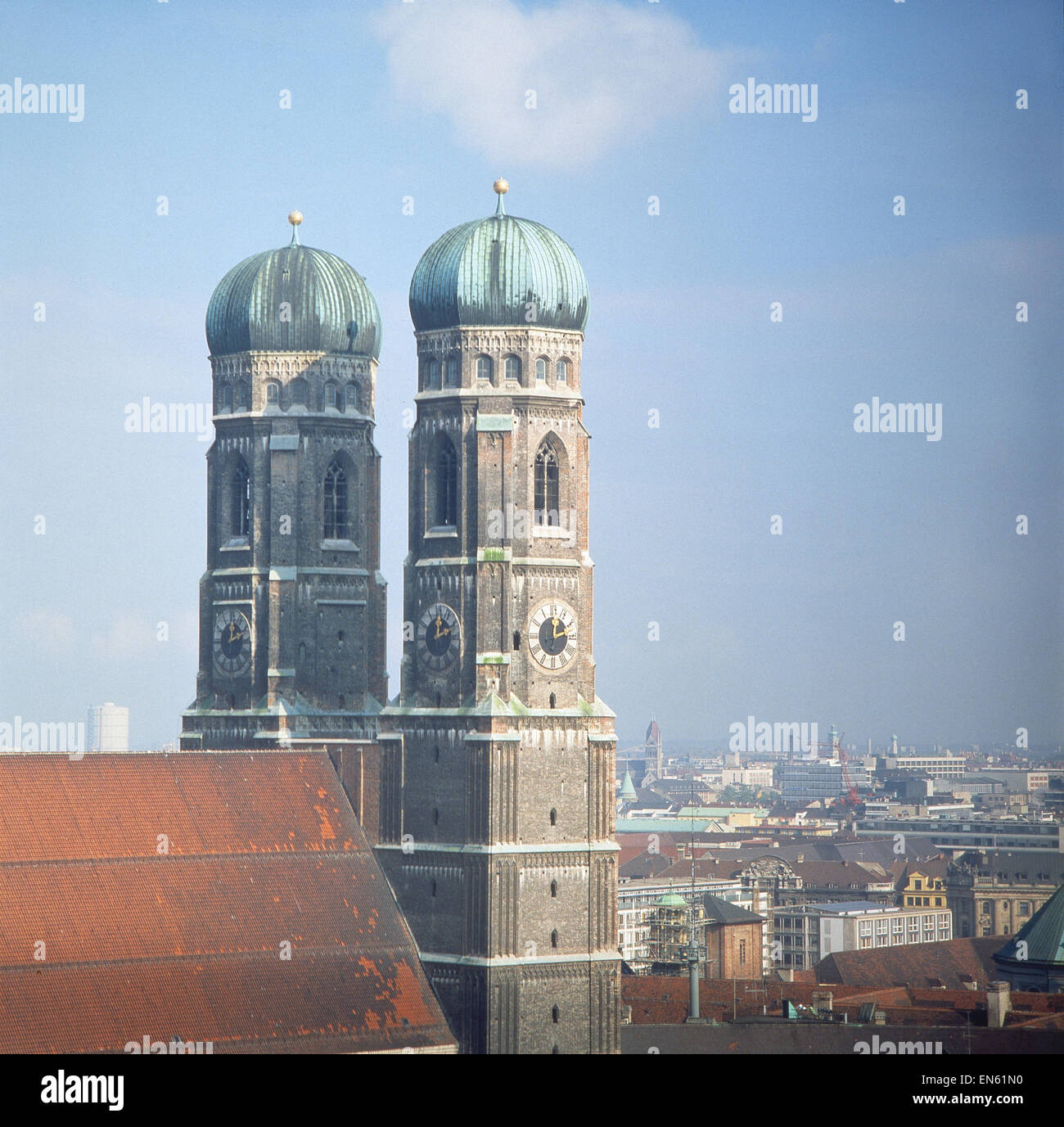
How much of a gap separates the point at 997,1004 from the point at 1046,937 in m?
16.5

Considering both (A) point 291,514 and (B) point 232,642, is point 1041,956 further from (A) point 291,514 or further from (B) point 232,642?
(A) point 291,514

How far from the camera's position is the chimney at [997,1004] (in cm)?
10462

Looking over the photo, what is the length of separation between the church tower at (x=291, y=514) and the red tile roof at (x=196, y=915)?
979 centimetres

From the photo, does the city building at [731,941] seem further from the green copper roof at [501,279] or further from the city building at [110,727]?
the green copper roof at [501,279]

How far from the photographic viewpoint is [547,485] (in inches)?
3150

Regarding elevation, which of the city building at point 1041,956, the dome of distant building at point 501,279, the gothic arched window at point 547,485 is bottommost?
the city building at point 1041,956

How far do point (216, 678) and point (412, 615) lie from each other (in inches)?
501

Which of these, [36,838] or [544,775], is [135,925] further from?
[544,775]

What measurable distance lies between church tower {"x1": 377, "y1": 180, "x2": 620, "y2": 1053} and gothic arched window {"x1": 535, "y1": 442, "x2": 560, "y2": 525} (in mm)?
69

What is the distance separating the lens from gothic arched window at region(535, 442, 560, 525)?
79.7 m

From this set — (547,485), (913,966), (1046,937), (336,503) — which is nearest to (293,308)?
(336,503)

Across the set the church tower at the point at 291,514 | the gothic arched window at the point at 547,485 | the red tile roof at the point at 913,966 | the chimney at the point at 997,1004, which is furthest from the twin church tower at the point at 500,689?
the red tile roof at the point at 913,966

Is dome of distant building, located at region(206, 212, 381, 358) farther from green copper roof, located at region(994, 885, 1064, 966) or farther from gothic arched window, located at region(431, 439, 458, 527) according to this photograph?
green copper roof, located at region(994, 885, 1064, 966)
